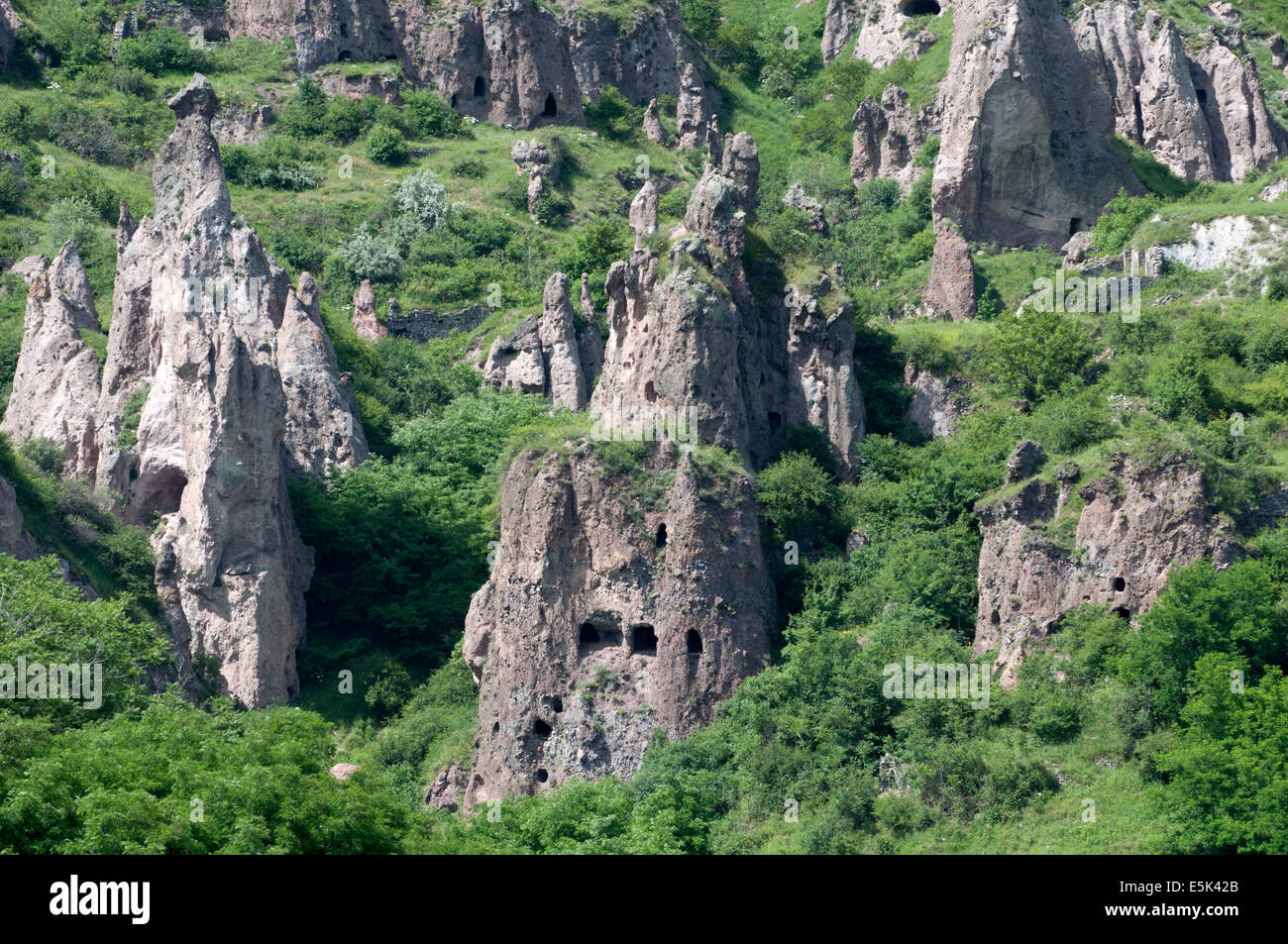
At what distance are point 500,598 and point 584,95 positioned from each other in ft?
171

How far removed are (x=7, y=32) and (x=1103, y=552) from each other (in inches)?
2595

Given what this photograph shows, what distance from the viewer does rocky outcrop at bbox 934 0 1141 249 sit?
3393 inches

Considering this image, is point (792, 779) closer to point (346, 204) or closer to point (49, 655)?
point (49, 655)

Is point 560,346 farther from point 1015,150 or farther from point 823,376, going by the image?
point 1015,150

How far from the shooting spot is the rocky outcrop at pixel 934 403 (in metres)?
71.9

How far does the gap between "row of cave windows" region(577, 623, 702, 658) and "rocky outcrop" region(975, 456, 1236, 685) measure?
7276mm

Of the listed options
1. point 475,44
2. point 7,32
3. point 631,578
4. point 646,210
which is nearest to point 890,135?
point 475,44

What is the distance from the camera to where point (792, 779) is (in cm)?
5678

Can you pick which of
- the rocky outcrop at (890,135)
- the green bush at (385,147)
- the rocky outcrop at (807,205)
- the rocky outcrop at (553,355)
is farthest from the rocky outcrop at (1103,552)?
the green bush at (385,147)

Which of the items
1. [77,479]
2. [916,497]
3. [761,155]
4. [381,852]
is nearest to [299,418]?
[77,479]

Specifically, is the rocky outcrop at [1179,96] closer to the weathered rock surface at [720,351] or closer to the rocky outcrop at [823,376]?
the rocky outcrop at [823,376]

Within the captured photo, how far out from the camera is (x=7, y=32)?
4218 inches

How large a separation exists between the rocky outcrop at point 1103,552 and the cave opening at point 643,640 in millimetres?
8346

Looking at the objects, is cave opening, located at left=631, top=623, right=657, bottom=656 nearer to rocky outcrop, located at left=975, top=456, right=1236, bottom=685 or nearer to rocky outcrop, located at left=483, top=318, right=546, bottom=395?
rocky outcrop, located at left=975, top=456, right=1236, bottom=685
